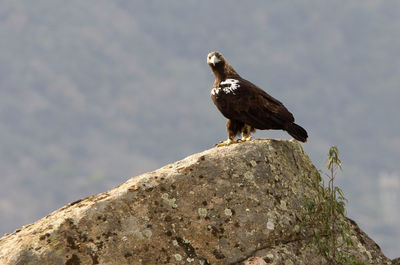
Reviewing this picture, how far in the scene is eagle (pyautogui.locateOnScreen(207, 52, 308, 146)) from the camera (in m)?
10.5

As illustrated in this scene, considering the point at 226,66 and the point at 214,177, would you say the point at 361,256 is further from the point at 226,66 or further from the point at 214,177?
the point at 226,66

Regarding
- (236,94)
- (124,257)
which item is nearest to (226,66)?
(236,94)

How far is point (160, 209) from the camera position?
8.12 m

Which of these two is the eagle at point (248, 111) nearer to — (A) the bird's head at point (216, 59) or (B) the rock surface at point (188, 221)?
(A) the bird's head at point (216, 59)

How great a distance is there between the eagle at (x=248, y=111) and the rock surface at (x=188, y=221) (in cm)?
134

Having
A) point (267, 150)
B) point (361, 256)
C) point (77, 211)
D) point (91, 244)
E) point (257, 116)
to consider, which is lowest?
point (361, 256)

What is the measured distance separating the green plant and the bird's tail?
3.75ft

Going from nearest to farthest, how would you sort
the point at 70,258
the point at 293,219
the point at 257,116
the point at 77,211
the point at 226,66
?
the point at 70,258, the point at 77,211, the point at 293,219, the point at 257,116, the point at 226,66

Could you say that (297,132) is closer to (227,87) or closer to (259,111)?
(259,111)

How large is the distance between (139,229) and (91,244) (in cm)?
74

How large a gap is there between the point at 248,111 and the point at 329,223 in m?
2.83

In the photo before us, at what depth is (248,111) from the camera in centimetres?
1050

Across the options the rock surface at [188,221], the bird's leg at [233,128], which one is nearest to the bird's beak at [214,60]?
the bird's leg at [233,128]

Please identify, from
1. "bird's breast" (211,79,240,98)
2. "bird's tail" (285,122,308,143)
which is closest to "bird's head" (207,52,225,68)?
"bird's breast" (211,79,240,98)
